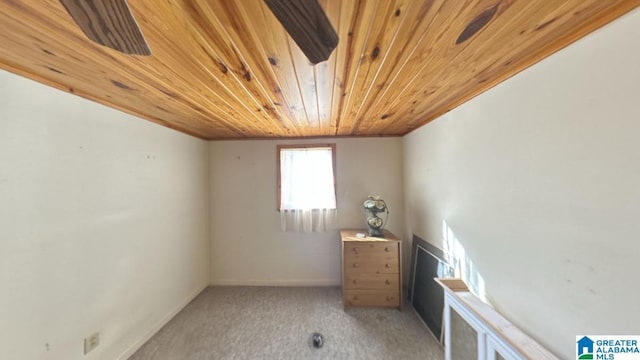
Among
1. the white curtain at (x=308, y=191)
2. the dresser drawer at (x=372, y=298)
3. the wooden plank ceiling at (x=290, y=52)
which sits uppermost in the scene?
the wooden plank ceiling at (x=290, y=52)

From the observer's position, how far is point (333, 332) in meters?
2.20

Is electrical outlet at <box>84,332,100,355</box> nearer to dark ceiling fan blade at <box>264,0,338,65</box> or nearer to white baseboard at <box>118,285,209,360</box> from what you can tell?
white baseboard at <box>118,285,209,360</box>

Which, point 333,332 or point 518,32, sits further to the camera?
point 333,332

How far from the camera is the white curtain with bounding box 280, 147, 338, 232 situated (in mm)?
3182

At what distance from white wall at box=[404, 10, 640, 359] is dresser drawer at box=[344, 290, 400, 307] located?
120 cm

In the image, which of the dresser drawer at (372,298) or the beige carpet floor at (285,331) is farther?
the dresser drawer at (372,298)

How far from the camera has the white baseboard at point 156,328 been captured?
1.91 metres

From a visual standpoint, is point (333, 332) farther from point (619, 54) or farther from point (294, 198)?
point (619, 54)

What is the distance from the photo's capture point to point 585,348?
37.7 inches

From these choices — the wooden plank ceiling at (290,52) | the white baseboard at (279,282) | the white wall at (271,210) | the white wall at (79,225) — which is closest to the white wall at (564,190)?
the wooden plank ceiling at (290,52)

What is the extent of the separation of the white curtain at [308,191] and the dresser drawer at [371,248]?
2.24ft

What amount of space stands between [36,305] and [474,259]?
2.89 meters

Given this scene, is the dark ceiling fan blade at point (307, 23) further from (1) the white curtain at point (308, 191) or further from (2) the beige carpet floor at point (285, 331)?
(1) the white curtain at point (308, 191)

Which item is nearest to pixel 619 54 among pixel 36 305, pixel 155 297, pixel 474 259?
pixel 474 259
